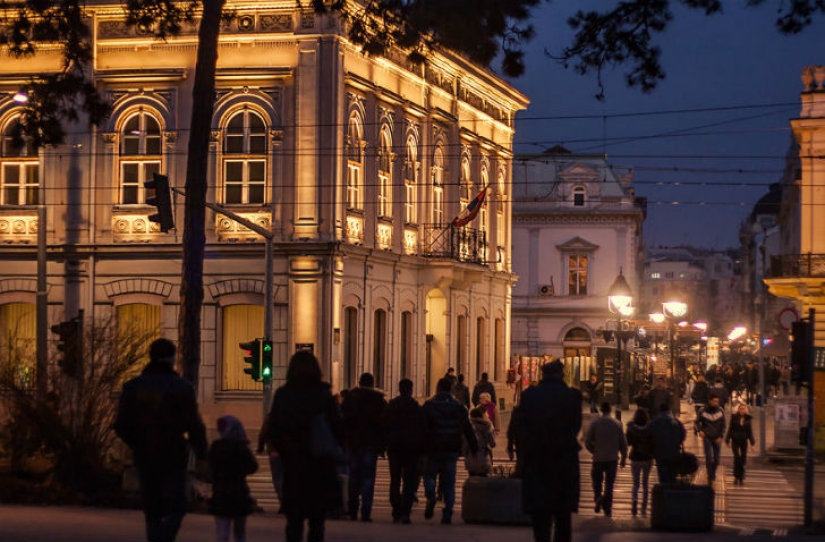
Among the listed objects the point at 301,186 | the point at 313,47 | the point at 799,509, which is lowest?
the point at 799,509

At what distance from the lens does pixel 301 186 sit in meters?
42.8

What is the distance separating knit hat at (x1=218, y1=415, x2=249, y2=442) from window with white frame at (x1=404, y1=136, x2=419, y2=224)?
111ft

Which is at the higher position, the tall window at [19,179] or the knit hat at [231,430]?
the tall window at [19,179]

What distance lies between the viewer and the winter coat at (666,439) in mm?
24406

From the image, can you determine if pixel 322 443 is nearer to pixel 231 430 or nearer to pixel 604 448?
pixel 231 430

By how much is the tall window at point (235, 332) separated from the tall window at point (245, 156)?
9.81 ft

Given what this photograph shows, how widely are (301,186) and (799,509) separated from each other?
2004 cm

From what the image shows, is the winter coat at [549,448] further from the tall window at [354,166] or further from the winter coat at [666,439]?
the tall window at [354,166]

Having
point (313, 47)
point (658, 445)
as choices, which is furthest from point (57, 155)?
point (658, 445)

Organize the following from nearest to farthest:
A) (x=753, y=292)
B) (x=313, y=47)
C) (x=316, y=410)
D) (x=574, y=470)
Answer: (x=316, y=410), (x=574, y=470), (x=313, y=47), (x=753, y=292)

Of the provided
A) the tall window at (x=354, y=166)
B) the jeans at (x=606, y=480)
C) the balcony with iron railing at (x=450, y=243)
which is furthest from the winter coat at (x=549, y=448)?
the balcony with iron railing at (x=450, y=243)

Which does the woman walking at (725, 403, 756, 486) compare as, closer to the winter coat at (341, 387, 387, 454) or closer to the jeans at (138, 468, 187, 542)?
the winter coat at (341, 387, 387, 454)

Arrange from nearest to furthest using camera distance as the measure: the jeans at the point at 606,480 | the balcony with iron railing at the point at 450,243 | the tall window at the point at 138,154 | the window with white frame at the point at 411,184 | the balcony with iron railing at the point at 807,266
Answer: the jeans at the point at 606,480, the tall window at the point at 138,154, the window with white frame at the point at 411,184, the balcony with iron railing at the point at 450,243, the balcony with iron railing at the point at 807,266

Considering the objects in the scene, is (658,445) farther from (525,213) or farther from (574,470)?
(525,213)
